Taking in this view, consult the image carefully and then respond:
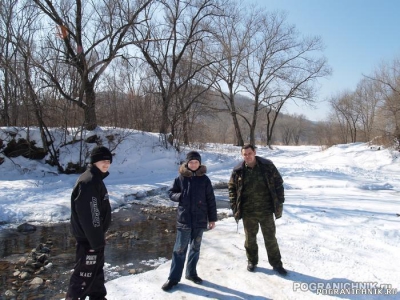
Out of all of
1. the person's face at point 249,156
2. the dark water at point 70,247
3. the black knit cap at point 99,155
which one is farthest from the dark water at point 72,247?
the person's face at point 249,156

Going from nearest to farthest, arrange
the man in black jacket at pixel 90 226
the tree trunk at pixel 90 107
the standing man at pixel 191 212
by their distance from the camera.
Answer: the man in black jacket at pixel 90 226 → the standing man at pixel 191 212 → the tree trunk at pixel 90 107

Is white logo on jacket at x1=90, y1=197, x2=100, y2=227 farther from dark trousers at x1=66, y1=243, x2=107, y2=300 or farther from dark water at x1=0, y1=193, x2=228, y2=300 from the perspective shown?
dark water at x1=0, y1=193, x2=228, y2=300

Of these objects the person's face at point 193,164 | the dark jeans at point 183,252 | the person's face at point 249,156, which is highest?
the person's face at point 249,156

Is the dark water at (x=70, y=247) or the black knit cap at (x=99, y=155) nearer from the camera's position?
the black knit cap at (x=99, y=155)

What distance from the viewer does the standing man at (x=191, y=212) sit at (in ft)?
12.9

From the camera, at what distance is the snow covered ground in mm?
3809

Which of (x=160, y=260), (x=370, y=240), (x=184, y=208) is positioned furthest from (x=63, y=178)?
(x=370, y=240)

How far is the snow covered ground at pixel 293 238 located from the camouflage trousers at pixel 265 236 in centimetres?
18

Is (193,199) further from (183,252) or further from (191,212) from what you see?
(183,252)

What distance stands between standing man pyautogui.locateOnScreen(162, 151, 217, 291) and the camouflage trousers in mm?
600

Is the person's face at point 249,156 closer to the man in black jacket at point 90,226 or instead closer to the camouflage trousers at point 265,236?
the camouflage trousers at point 265,236

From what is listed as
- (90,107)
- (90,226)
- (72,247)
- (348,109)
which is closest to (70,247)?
(72,247)

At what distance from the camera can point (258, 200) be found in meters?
4.28

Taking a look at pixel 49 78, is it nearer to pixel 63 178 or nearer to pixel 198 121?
pixel 63 178
